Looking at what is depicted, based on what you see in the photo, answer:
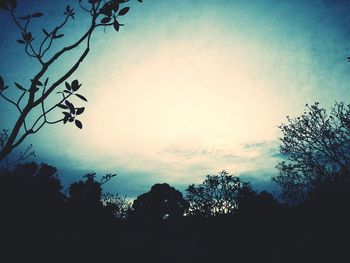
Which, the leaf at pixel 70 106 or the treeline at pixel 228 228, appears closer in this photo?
the leaf at pixel 70 106

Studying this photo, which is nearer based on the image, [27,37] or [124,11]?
[27,37]

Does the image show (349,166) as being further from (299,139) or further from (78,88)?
(78,88)

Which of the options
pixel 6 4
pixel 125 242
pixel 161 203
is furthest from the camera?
pixel 161 203

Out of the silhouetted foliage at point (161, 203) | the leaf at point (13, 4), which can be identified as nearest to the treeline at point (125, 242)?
the leaf at point (13, 4)

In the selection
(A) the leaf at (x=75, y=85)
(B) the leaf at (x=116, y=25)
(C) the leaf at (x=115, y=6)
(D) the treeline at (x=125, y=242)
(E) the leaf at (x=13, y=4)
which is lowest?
(D) the treeline at (x=125, y=242)

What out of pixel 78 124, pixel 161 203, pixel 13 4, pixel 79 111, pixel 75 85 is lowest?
pixel 78 124

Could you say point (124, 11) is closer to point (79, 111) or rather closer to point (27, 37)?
point (27, 37)

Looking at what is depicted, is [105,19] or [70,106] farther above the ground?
[105,19]

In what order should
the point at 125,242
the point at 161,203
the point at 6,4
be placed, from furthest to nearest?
the point at 161,203
the point at 125,242
the point at 6,4

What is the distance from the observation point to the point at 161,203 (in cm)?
4119

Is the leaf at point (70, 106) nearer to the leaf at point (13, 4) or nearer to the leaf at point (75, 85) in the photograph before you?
the leaf at point (75, 85)

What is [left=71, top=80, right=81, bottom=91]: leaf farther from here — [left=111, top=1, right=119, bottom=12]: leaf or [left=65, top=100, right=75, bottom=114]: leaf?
[left=111, top=1, right=119, bottom=12]: leaf

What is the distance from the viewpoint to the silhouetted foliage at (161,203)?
129ft

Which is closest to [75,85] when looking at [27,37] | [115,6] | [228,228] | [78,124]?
[78,124]
